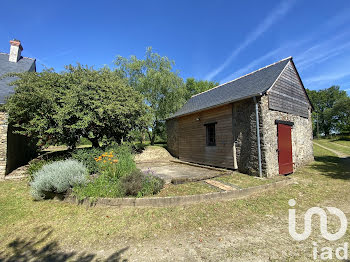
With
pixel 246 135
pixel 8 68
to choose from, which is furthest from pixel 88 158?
pixel 8 68

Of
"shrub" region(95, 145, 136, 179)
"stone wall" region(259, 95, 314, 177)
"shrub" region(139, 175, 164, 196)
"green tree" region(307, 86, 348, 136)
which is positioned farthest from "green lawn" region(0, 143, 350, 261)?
"green tree" region(307, 86, 348, 136)

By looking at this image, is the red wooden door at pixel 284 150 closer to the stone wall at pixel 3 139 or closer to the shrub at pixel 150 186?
the shrub at pixel 150 186

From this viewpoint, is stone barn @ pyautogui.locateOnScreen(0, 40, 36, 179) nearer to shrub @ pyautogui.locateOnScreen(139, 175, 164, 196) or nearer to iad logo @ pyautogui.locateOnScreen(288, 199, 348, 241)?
shrub @ pyautogui.locateOnScreen(139, 175, 164, 196)

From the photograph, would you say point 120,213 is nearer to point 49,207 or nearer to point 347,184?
point 49,207

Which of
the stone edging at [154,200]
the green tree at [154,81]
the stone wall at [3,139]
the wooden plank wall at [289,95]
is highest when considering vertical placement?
the green tree at [154,81]

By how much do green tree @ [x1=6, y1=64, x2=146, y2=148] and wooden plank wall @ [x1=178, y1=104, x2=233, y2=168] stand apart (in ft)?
14.0

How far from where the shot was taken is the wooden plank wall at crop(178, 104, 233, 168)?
→ 8.98 meters

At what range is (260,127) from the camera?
24.5ft

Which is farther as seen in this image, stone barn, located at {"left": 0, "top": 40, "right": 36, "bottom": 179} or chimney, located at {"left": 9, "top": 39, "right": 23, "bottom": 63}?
chimney, located at {"left": 9, "top": 39, "right": 23, "bottom": 63}

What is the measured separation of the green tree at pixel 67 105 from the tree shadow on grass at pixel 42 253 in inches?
205

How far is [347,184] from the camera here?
21.4 feet

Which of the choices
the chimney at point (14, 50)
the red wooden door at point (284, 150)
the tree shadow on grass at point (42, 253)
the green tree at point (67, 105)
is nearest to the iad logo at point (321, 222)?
the tree shadow on grass at point (42, 253)

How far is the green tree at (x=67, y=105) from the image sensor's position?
25.0ft

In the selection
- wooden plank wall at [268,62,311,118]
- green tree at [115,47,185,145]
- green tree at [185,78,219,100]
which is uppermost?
green tree at [185,78,219,100]
